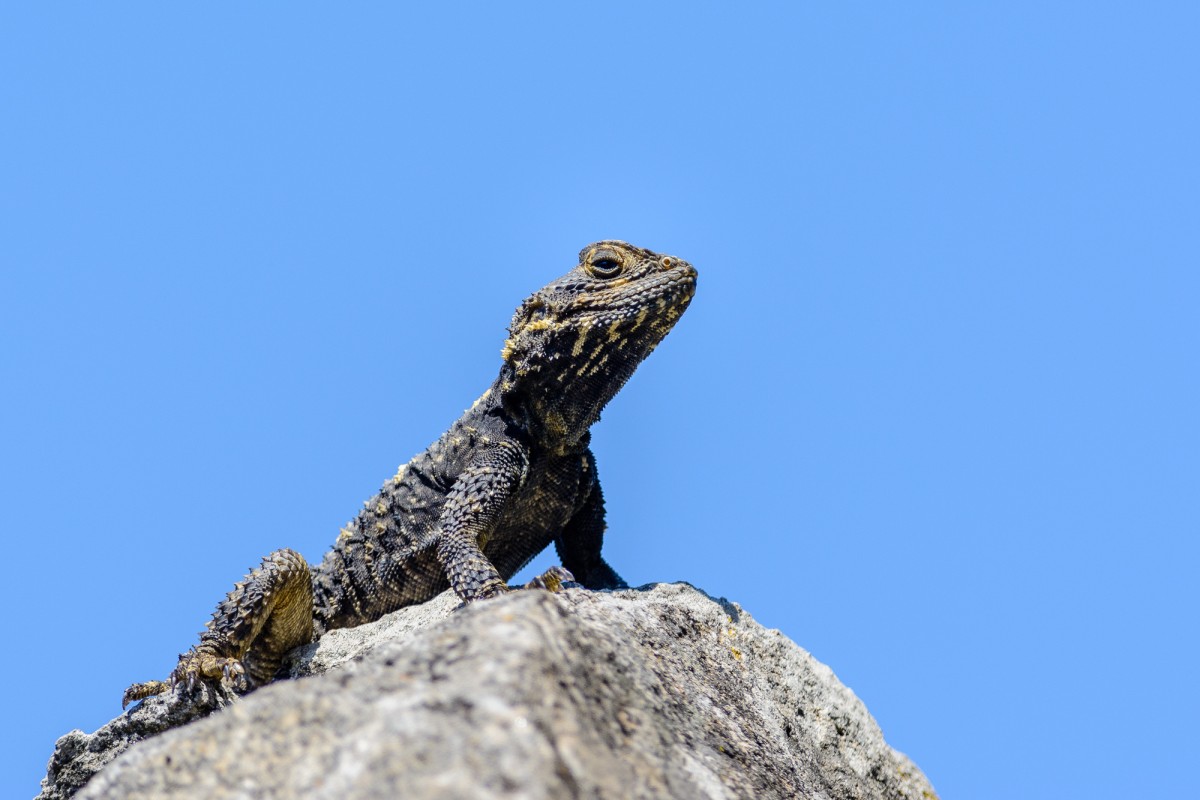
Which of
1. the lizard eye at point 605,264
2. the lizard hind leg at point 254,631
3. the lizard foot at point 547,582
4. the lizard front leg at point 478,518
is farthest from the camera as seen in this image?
the lizard eye at point 605,264

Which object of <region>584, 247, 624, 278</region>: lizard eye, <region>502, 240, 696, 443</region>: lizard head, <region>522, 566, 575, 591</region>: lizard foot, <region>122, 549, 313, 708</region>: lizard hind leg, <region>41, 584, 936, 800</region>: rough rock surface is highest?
<region>584, 247, 624, 278</region>: lizard eye

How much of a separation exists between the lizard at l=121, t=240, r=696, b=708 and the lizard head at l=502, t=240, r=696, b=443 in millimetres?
10

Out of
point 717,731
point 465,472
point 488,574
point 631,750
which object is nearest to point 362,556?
point 465,472

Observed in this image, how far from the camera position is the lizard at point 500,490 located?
766 cm

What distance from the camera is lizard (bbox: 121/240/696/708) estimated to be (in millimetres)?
7656

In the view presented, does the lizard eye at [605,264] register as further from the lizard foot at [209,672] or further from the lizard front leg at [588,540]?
the lizard foot at [209,672]

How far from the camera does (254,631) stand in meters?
7.64

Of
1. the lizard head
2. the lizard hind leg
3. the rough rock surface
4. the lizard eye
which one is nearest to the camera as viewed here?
the rough rock surface

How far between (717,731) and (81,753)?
15.7 feet

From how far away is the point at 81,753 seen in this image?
7.38 meters

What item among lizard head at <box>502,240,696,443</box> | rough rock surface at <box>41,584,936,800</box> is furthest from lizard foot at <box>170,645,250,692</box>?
rough rock surface at <box>41,584,936,800</box>

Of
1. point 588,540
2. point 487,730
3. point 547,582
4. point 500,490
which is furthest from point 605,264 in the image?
point 487,730

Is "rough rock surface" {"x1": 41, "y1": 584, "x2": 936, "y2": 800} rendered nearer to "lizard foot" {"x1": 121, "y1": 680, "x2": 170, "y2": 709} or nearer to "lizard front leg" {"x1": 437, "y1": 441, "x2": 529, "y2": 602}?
"lizard front leg" {"x1": 437, "y1": 441, "x2": 529, "y2": 602}

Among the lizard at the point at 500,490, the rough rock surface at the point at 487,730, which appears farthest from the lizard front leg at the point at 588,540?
the rough rock surface at the point at 487,730
